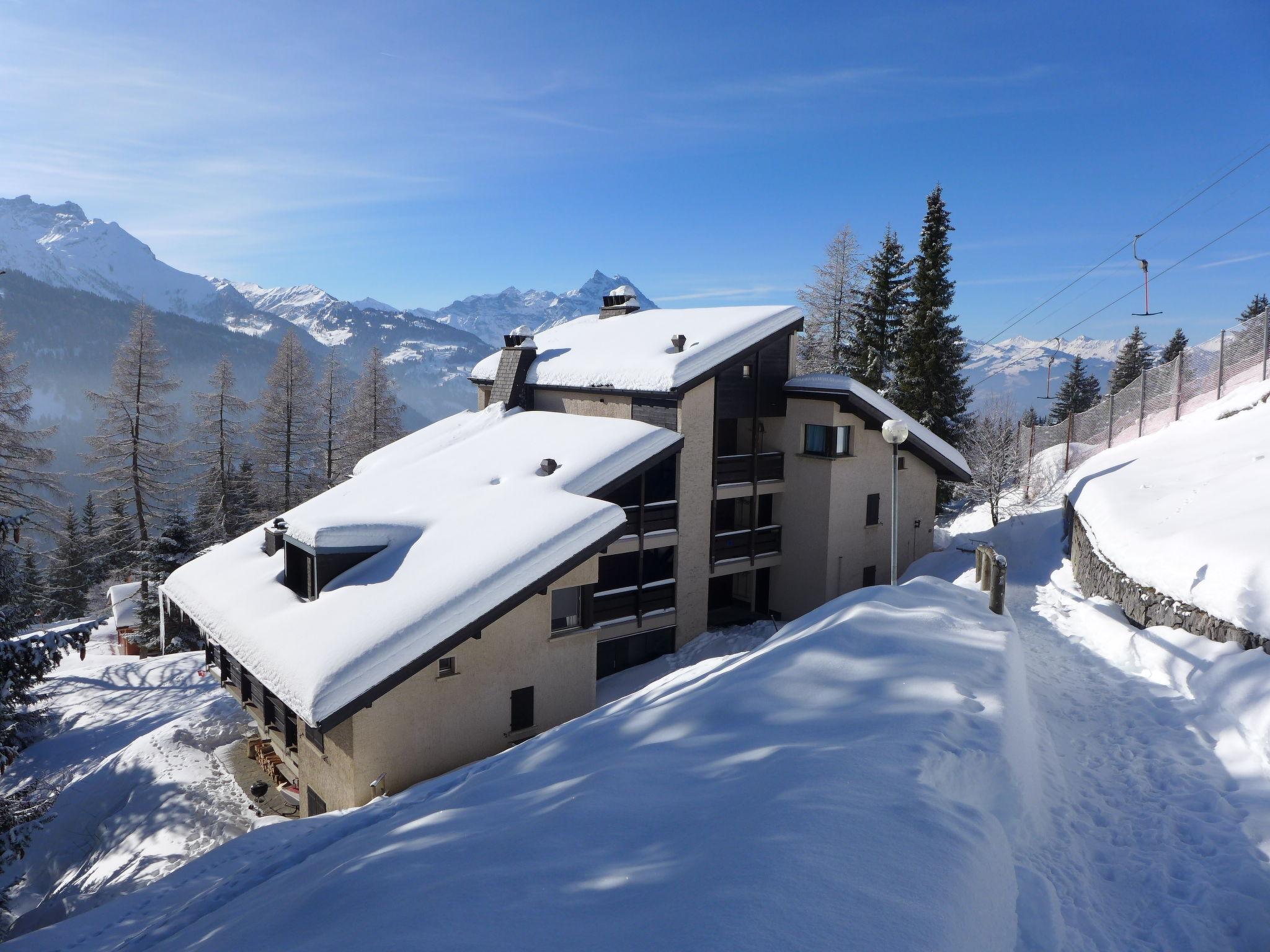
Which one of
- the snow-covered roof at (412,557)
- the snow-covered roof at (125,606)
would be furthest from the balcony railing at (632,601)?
the snow-covered roof at (125,606)

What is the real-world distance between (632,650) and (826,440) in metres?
8.80

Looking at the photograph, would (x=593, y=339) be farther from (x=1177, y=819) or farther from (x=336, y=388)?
(x=336, y=388)

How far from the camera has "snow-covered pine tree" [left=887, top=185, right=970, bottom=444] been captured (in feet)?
104

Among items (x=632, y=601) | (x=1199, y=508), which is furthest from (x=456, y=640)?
(x=1199, y=508)

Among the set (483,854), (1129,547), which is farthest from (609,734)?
(1129,547)

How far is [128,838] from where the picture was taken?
14820 millimetres

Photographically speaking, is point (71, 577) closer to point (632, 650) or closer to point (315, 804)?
point (315, 804)

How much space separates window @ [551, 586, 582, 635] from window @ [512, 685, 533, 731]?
5.26 feet

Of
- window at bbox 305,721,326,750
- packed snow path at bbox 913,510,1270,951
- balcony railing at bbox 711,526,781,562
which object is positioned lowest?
window at bbox 305,721,326,750

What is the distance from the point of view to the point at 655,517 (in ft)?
64.3

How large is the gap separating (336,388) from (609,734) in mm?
40469

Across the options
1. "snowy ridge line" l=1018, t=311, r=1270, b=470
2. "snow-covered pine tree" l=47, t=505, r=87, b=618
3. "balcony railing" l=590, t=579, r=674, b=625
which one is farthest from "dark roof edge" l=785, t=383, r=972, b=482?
"snow-covered pine tree" l=47, t=505, r=87, b=618

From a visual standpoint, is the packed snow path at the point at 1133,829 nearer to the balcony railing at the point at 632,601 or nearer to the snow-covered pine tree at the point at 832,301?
the balcony railing at the point at 632,601

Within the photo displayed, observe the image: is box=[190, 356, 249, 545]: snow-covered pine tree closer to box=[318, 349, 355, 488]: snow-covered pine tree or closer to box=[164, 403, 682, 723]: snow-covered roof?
box=[318, 349, 355, 488]: snow-covered pine tree
